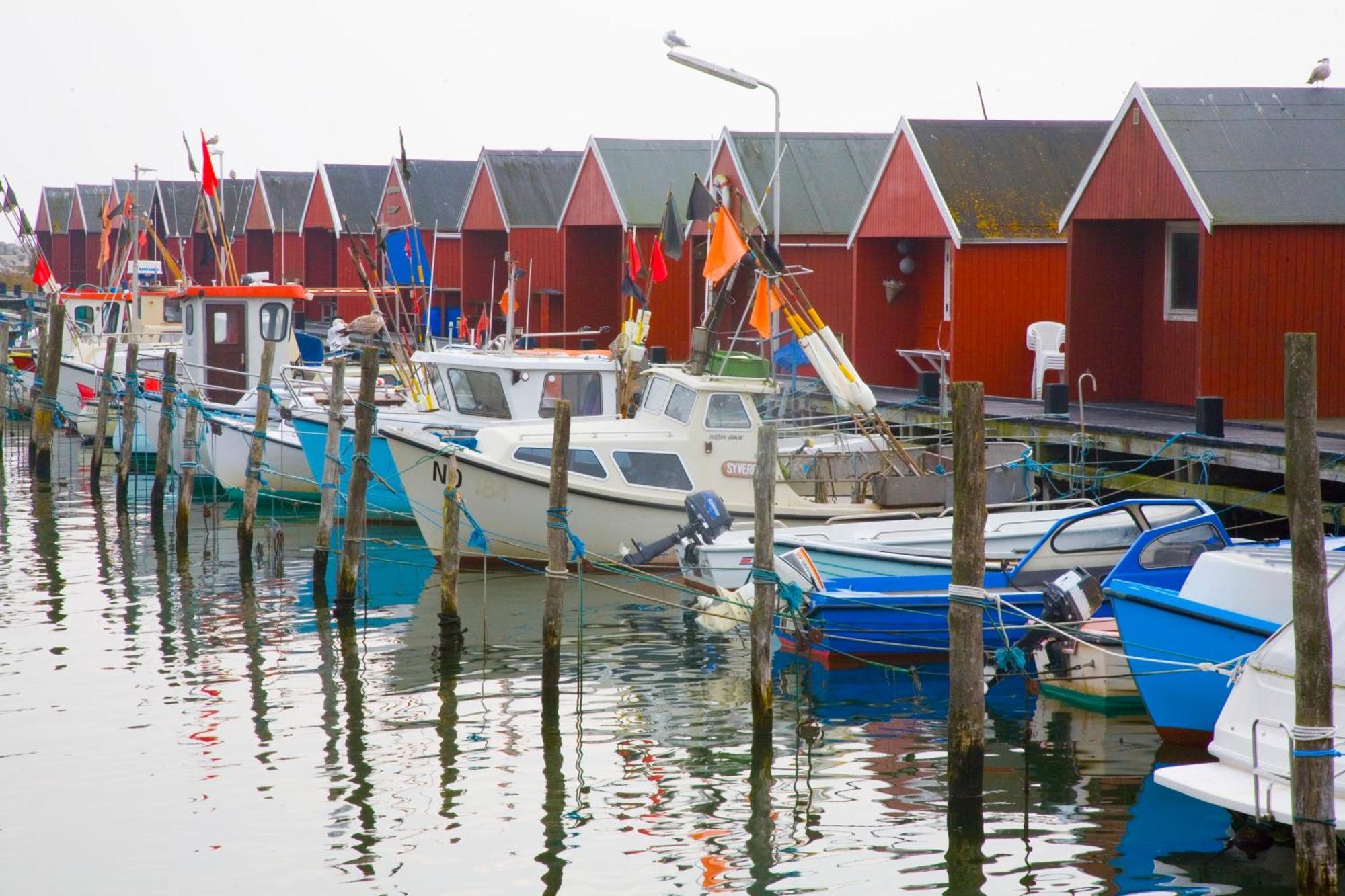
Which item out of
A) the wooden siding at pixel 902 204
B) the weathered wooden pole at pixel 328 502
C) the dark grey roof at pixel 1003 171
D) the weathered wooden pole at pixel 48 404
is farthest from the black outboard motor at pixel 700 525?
the weathered wooden pole at pixel 48 404

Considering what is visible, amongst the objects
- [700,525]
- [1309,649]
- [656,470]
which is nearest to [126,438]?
[656,470]

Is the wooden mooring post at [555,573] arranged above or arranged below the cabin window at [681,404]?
below

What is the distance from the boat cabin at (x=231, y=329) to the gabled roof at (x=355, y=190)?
20.5 metres

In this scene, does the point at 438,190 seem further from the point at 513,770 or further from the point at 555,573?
the point at 513,770

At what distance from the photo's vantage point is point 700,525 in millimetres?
15148

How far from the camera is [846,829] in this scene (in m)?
9.45

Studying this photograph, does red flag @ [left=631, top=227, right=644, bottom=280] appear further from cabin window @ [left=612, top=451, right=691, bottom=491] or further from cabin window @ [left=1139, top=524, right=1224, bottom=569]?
cabin window @ [left=1139, top=524, right=1224, bottom=569]

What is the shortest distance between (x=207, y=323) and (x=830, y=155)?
12447 mm

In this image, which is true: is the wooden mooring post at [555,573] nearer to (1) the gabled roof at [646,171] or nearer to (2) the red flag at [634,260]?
(2) the red flag at [634,260]

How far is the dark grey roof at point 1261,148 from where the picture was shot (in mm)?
18438

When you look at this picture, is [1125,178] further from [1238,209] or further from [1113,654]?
[1113,654]

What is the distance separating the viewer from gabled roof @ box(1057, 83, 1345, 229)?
60.4 ft

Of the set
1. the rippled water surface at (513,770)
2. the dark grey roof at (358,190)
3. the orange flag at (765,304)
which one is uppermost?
the dark grey roof at (358,190)

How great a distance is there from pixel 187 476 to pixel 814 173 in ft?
49.1
